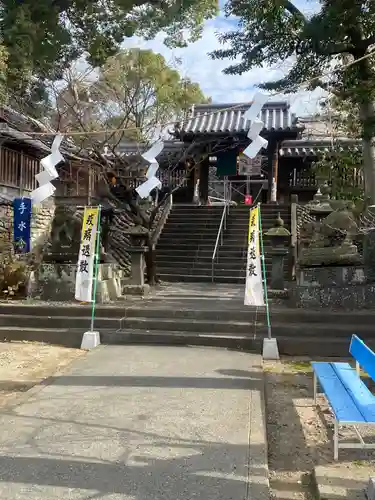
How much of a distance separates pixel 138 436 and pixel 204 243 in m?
12.7

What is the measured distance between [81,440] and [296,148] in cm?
1930

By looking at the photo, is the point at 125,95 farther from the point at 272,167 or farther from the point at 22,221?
the point at 272,167

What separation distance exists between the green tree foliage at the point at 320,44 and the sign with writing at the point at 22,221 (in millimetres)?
8509

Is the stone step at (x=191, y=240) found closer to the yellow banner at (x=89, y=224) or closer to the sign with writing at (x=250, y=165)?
the sign with writing at (x=250, y=165)

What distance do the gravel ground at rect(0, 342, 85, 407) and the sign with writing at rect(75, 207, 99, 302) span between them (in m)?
1.02

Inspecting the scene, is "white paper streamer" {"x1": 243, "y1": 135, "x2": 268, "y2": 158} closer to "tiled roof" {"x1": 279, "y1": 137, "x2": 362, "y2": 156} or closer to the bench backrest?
the bench backrest

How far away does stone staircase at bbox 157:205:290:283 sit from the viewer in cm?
1486

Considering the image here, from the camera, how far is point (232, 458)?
3.63 metres

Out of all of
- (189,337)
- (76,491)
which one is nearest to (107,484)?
(76,491)

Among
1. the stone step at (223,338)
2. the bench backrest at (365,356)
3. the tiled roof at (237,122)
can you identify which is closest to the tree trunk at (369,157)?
the stone step at (223,338)

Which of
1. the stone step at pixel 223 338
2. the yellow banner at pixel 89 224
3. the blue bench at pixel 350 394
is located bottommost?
the stone step at pixel 223 338

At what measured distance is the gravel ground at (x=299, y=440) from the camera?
11.7ft

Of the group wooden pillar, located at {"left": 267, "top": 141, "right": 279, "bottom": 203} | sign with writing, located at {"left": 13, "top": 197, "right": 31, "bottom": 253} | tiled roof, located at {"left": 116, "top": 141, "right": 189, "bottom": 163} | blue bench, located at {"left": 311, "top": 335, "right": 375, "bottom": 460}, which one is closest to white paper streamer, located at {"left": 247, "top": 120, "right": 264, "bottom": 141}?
blue bench, located at {"left": 311, "top": 335, "right": 375, "bottom": 460}

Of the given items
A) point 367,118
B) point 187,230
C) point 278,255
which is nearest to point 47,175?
point 278,255
